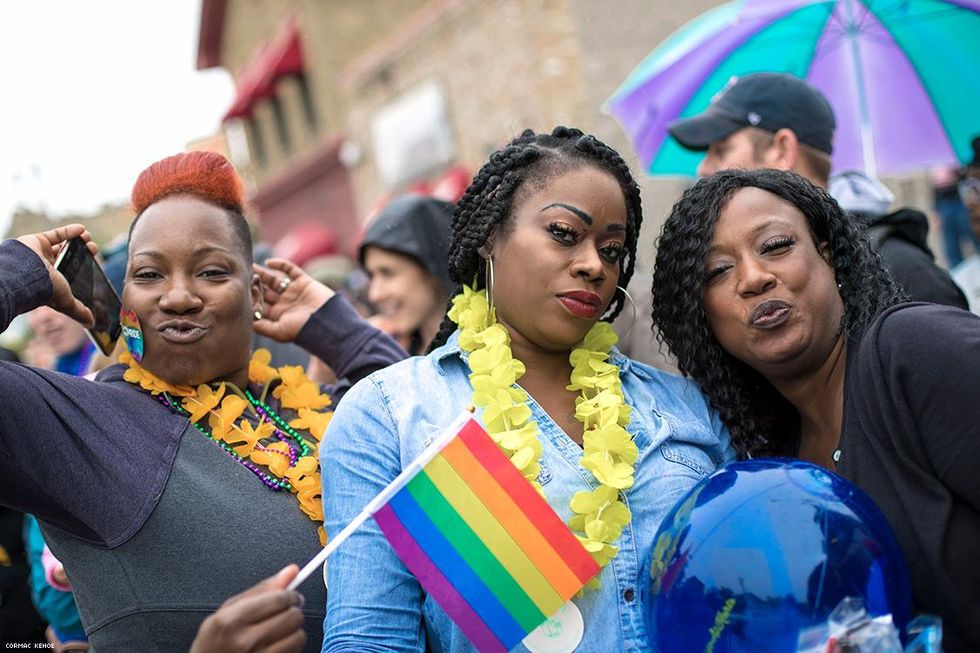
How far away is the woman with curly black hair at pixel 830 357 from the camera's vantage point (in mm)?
1949

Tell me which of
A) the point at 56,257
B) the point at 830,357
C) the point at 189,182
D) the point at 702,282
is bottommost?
the point at 830,357

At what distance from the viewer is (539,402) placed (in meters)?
2.44

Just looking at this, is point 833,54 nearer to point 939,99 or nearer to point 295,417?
point 939,99

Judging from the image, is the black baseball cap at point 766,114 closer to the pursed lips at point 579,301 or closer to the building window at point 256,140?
the pursed lips at point 579,301

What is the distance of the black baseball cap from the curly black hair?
114cm

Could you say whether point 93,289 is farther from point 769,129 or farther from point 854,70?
point 854,70

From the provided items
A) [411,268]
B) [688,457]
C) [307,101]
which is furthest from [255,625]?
[307,101]

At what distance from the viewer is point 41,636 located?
170 inches

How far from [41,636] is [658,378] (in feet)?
10.2

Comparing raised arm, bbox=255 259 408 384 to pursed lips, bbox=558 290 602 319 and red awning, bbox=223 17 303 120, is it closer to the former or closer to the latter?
pursed lips, bbox=558 290 602 319

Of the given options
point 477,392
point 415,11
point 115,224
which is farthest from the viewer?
point 115,224

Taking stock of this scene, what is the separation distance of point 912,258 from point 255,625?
7.63 ft

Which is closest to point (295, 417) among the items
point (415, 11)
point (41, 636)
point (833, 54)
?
point (41, 636)

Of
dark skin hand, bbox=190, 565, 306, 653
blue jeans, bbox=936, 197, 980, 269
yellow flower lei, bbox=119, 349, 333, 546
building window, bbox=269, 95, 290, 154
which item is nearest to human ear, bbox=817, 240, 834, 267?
yellow flower lei, bbox=119, 349, 333, 546
